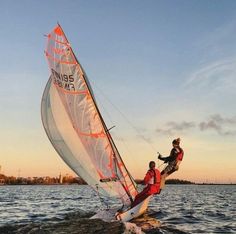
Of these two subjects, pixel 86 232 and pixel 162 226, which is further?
pixel 162 226

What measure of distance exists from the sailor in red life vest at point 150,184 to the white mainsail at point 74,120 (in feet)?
6.20

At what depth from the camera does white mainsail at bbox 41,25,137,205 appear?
67.6 ft

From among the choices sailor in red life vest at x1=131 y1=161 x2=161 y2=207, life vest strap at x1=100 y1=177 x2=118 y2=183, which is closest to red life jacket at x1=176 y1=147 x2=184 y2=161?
sailor in red life vest at x1=131 y1=161 x2=161 y2=207

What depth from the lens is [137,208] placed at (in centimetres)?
2131

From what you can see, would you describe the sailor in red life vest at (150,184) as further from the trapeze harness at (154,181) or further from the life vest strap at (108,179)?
the life vest strap at (108,179)

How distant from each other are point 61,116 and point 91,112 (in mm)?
1697

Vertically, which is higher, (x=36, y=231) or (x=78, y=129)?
(x=78, y=129)

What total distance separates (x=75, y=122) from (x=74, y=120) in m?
0.12

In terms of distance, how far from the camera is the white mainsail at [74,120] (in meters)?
20.6

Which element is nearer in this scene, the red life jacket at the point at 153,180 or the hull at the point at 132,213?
the hull at the point at 132,213

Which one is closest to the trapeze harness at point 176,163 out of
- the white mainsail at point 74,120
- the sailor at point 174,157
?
the sailor at point 174,157

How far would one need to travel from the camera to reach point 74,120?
2055cm

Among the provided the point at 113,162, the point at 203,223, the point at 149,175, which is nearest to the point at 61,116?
the point at 113,162

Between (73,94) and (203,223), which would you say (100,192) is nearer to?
(73,94)
